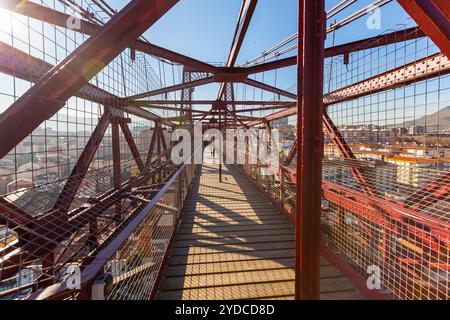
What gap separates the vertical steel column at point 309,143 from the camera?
1776 mm

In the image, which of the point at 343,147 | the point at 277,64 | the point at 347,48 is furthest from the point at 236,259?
the point at 347,48

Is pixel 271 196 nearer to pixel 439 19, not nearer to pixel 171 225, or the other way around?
pixel 171 225

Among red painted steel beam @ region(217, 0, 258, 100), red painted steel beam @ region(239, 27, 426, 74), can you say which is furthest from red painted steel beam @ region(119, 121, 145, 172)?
red painted steel beam @ region(239, 27, 426, 74)

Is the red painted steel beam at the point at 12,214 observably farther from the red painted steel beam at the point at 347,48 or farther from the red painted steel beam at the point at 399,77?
the red painted steel beam at the point at 399,77

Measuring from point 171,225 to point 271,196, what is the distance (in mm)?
3271

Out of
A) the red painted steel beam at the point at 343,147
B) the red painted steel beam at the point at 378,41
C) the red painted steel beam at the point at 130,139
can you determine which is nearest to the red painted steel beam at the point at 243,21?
the red painted steel beam at the point at 378,41

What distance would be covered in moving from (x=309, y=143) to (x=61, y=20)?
4.49 m

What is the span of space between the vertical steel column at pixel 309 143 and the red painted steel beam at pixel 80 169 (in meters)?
3.29

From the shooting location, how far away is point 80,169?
369 cm

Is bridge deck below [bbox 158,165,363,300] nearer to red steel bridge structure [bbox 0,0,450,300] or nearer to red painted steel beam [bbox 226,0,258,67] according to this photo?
red steel bridge structure [bbox 0,0,450,300]

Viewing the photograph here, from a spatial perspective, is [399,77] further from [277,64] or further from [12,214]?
[12,214]

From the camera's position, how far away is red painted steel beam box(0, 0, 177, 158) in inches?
76.2

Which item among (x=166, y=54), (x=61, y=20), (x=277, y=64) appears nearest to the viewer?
(x=61, y=20)

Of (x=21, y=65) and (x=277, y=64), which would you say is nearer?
(x=21, y=65)
